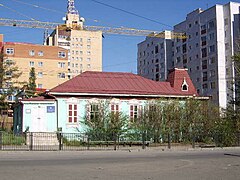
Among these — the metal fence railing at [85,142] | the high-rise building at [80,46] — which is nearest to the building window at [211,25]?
the metal fence railing at [85,142]

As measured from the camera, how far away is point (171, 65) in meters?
96.0

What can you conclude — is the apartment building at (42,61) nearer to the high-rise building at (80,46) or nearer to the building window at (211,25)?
the high-rise building at (80,46)

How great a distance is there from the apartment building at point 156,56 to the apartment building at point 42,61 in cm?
2144

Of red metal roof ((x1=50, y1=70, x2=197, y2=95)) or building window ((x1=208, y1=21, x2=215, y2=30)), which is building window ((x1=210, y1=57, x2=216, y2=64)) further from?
red metal roof ((x1=50, y1=70, x2=197, y2=95))

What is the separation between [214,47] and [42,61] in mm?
44031

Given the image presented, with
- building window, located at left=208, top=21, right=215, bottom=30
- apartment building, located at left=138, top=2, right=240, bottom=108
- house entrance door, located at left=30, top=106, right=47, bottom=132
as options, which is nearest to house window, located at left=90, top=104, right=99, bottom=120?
house entrance door, located at left=30, top=106, right=47, bottom=132

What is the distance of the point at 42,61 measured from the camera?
100875 mm

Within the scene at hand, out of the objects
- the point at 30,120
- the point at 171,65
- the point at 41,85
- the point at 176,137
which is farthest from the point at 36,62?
the point at 176,137

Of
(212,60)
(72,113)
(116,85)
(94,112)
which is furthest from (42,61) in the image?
(94,112)

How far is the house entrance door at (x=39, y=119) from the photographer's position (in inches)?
1407

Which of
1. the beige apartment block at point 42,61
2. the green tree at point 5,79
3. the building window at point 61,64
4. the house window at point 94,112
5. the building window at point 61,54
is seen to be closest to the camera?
the house window at point 94,112

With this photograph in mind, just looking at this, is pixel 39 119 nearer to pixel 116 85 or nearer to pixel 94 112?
pixel 94 112

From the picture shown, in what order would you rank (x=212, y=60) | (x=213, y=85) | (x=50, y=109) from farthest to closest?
(x=212, y=60) → (x=213, y=85) → (x=50, y=109)

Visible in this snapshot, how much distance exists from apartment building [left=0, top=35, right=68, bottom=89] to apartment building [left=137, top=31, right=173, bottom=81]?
844 inches
